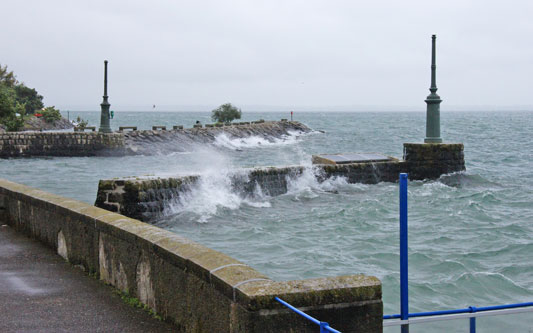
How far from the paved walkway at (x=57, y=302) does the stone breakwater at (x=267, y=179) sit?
674 centimetres

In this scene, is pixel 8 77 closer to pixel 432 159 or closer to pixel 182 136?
pixel 182 136

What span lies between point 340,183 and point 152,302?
16366 millimetres

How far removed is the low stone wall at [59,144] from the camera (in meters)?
39.9

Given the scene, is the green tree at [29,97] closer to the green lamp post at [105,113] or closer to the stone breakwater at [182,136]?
the stone breakwater at [182,136]

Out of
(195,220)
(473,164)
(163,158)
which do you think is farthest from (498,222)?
(163,158)

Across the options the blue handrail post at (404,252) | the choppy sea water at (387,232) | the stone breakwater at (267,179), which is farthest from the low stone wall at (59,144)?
the blue handrail post at (404,252)

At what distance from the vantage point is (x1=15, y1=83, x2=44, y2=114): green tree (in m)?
81.8

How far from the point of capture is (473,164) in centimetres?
3619

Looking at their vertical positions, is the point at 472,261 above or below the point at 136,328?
below

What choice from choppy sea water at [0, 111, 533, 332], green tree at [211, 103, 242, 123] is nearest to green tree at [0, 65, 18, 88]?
green tree at [211, 103, 242, 123]

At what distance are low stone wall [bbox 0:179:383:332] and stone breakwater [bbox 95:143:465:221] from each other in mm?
6642

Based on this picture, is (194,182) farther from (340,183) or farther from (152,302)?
(152,302)

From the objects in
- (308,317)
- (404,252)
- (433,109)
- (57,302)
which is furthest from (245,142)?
(308,317)

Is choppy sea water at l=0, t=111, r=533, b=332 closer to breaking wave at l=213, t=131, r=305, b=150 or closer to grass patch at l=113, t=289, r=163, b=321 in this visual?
grass patch at l=113, t=289, r=163, b=321
